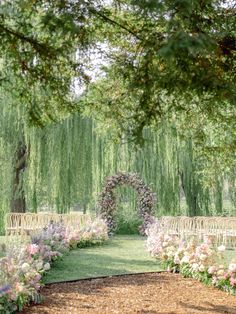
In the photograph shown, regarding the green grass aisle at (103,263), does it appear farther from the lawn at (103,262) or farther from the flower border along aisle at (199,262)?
the flower border along aisle at (199,262)

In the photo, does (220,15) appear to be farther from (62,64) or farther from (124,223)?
(124,223)

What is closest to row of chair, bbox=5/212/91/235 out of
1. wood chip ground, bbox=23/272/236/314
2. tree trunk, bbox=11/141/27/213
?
tree trunk, bbox=11/141/27/213

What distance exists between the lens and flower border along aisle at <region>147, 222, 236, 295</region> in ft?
22.7

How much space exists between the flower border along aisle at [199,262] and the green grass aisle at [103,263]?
14.3 inches

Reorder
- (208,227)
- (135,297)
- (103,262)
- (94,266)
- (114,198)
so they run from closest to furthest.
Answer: (135,297) → (94,266) → (103,262) → (208,227) → (114,198)

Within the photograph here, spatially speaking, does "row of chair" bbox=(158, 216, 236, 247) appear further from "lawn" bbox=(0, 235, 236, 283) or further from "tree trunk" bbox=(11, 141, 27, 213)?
"tree trunk" bbox=(11, 141, 27, 213)

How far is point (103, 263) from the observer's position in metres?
9.31

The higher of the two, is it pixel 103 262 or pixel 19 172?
pixel 19 172

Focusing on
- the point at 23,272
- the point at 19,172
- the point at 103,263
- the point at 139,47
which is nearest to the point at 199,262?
the point at 103,263

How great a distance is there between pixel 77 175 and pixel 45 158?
48.7 inches

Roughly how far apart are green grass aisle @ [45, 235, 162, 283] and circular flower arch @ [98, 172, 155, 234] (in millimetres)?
3227

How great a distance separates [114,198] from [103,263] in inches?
253

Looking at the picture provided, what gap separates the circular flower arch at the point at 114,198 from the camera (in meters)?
15.5

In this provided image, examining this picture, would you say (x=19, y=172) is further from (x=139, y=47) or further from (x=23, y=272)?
(x=139, y=47)
